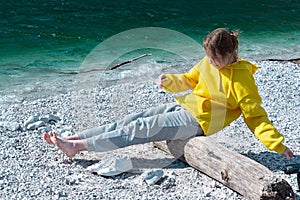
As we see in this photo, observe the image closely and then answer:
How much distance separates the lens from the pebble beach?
382 centimetres

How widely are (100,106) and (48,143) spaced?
4.17 feet

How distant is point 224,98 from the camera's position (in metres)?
4.03

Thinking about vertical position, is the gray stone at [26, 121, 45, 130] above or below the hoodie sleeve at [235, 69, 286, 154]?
below

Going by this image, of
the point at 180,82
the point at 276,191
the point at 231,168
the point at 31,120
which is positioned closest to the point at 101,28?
the point at 31,120

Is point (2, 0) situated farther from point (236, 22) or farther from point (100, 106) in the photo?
point (100, 106)

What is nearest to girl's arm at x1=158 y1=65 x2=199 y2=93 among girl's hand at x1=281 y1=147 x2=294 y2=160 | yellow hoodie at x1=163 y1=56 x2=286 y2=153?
yellow hoodie at x1=163 y1=56 x2=286 y2=153

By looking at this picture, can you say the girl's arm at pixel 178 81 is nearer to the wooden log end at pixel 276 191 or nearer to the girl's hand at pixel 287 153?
the girl's hand at pixel 287 153

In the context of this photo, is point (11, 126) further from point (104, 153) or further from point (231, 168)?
point (231, 168)

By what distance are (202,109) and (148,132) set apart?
0.40 m

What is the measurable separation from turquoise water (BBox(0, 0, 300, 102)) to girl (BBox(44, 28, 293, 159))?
277 centimetres

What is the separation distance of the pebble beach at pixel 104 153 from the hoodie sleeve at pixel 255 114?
13.8 inches

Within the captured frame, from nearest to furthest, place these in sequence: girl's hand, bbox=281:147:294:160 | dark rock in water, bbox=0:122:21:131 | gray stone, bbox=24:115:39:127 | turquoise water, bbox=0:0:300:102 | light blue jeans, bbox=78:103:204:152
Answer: girl's hand, bbox=281:147:294:160
light blue jeans, bbox=78:103:204:152
dark rock in water, bbox=0:122:21:131
gray stone, bbox=24:115:39:127
turquoise water, bbox=0:0:300:102

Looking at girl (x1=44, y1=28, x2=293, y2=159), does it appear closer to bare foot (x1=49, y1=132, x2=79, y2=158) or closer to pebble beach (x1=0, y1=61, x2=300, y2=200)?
bare foot (x1=49, y1=132, x2=79, y2=158)

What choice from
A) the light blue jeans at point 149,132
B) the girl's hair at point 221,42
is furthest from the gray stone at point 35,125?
the girl's hair at point 221,42
